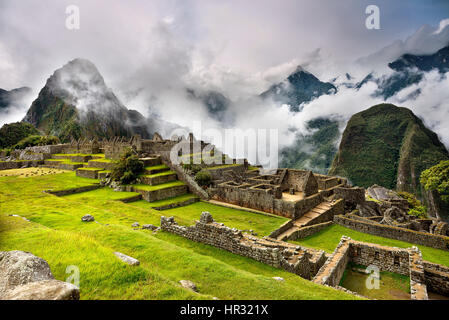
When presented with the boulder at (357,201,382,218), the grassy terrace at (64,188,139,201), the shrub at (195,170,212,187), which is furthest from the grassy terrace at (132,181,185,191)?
the boulder at (357,201,382,218)

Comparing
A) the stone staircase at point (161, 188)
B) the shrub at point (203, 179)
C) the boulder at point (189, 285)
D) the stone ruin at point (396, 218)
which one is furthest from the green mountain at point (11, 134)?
the stone ruin at point (396, 218)

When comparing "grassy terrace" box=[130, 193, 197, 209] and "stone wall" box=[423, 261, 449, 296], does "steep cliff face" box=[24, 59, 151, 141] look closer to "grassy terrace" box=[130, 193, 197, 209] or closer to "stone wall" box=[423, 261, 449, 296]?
"grassy terrace" box=[130, 193, 197, 209]

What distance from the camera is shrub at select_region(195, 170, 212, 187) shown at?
983 inches

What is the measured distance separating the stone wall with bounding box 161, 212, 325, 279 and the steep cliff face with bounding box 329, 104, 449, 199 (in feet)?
237

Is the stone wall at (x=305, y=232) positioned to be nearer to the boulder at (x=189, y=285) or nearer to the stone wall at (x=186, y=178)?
the stone wall at (x=186, y=178)

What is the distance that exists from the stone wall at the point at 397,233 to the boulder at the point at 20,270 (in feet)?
61.5

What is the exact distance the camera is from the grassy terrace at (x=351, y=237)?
42.3 feet

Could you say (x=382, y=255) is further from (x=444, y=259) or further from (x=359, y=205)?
(x=359, y=205)

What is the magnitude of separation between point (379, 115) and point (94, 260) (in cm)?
12835

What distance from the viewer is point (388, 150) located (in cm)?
8956

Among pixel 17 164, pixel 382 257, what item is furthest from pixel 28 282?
pixel 17 164

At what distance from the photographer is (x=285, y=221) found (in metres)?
17.8

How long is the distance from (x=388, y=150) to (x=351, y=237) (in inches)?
3716
